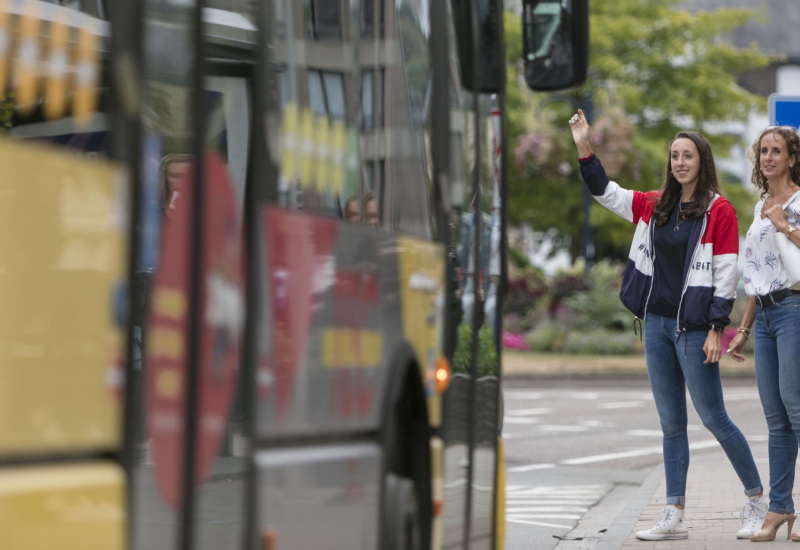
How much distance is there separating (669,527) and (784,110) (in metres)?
3.54

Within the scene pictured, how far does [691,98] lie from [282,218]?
122 feet

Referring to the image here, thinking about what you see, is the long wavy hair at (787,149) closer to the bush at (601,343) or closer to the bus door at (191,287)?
the bus door at (191,287)

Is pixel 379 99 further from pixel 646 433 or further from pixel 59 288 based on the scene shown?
pixel 646 433

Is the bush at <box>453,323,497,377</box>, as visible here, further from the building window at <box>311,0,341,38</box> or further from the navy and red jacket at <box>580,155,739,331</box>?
the navy and red jacket at <box>580,155,739,331</box>

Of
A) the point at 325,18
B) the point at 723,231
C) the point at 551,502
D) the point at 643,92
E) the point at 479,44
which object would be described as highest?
the point at 643,92

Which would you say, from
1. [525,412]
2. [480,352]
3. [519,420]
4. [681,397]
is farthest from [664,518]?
[525,412]

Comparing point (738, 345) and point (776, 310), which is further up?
point (776, 310)

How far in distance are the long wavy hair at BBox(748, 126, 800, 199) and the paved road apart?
232 centimetres

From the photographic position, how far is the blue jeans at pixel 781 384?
6918mm

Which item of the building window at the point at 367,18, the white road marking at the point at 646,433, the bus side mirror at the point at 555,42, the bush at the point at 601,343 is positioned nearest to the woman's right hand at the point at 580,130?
the bus side mirror at the point at 555,42

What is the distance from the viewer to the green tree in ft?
125

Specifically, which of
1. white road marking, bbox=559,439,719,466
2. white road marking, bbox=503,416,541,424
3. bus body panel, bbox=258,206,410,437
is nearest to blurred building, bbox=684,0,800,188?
white road marking, bbox=503,416,541,424

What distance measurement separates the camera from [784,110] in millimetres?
9734

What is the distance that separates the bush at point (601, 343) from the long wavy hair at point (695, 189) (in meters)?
20.9
